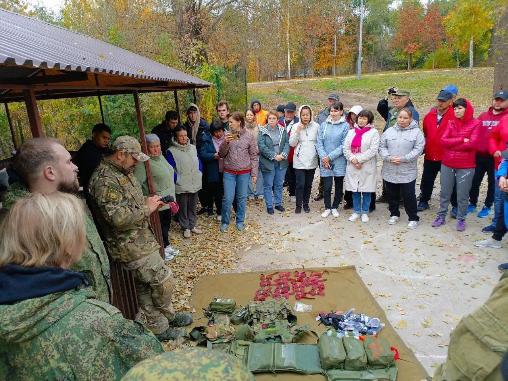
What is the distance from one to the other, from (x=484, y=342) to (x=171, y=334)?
2977mm

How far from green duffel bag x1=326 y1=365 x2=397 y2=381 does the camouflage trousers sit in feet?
4.99

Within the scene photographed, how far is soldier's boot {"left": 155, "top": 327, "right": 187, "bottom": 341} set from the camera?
11.8ft

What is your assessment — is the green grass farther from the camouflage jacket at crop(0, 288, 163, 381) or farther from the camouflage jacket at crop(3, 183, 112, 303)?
the camouflage jacket at crop(0, 288, 163, 381)

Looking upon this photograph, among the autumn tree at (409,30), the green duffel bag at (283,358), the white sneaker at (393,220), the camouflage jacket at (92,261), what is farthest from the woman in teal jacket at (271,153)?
the autumn tree at (409,30)

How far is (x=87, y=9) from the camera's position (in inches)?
578

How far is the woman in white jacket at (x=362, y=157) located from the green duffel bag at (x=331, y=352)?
139 inches

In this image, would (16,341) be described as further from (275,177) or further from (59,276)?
(275,177)

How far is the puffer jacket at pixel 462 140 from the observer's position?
218 inches

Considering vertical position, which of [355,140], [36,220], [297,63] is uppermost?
[297,63]

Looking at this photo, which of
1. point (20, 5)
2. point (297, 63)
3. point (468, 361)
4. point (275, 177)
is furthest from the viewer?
point (297, 63)

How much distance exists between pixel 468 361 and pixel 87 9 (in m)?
16.9

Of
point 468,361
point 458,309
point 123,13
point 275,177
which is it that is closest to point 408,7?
point 123,13

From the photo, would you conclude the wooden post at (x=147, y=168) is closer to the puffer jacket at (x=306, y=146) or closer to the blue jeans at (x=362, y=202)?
the puffer jacket at (x=306, y=146)

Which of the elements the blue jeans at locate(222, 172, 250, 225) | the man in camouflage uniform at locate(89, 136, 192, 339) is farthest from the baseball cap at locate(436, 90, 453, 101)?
the man in camouflage uniform at locate(89, 136, 192, 339)
